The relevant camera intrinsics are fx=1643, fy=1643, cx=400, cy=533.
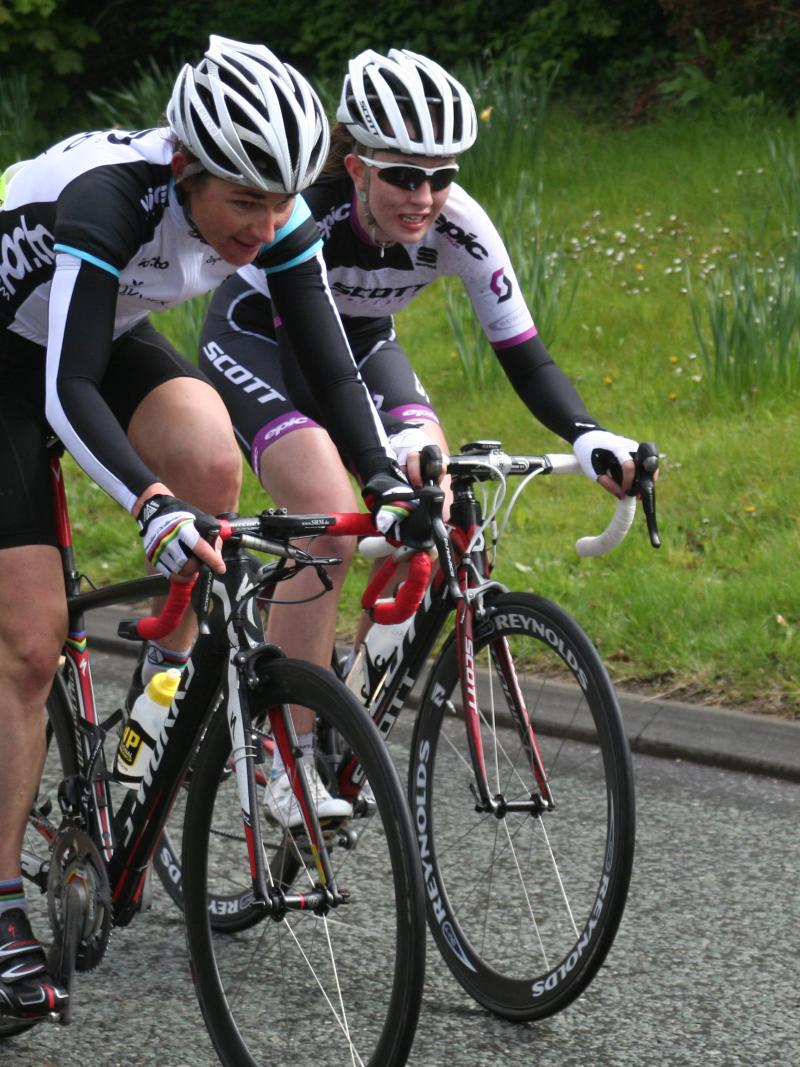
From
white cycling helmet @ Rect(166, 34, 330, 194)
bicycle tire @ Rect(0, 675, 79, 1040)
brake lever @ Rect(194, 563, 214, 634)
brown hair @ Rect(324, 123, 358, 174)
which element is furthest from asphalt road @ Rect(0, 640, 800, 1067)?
brown hair @ Rect(324, 123, 358, 174)

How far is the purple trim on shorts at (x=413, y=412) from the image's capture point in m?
4.18

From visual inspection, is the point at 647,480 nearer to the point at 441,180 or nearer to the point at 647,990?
the point at 441,180

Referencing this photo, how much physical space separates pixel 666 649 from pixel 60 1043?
2.83m

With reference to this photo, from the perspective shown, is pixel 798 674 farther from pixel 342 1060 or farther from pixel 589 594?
pixel 342 1060

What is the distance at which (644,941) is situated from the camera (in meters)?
3.97

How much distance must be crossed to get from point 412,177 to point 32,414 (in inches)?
42.3

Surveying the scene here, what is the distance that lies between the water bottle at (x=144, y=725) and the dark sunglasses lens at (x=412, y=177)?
1275 millimetres

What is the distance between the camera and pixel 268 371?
165 inches

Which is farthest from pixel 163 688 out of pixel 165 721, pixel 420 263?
pixel 420 263

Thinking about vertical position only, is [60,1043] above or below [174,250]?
below

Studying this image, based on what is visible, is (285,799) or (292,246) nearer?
(285,799)

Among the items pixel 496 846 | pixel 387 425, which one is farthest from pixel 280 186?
pixel 496 846

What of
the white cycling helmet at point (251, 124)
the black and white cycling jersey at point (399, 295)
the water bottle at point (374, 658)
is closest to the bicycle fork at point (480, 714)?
the water bottle at point (374, 658)

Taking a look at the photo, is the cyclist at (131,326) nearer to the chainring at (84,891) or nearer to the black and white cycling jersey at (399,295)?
the chainring at (84,891)
